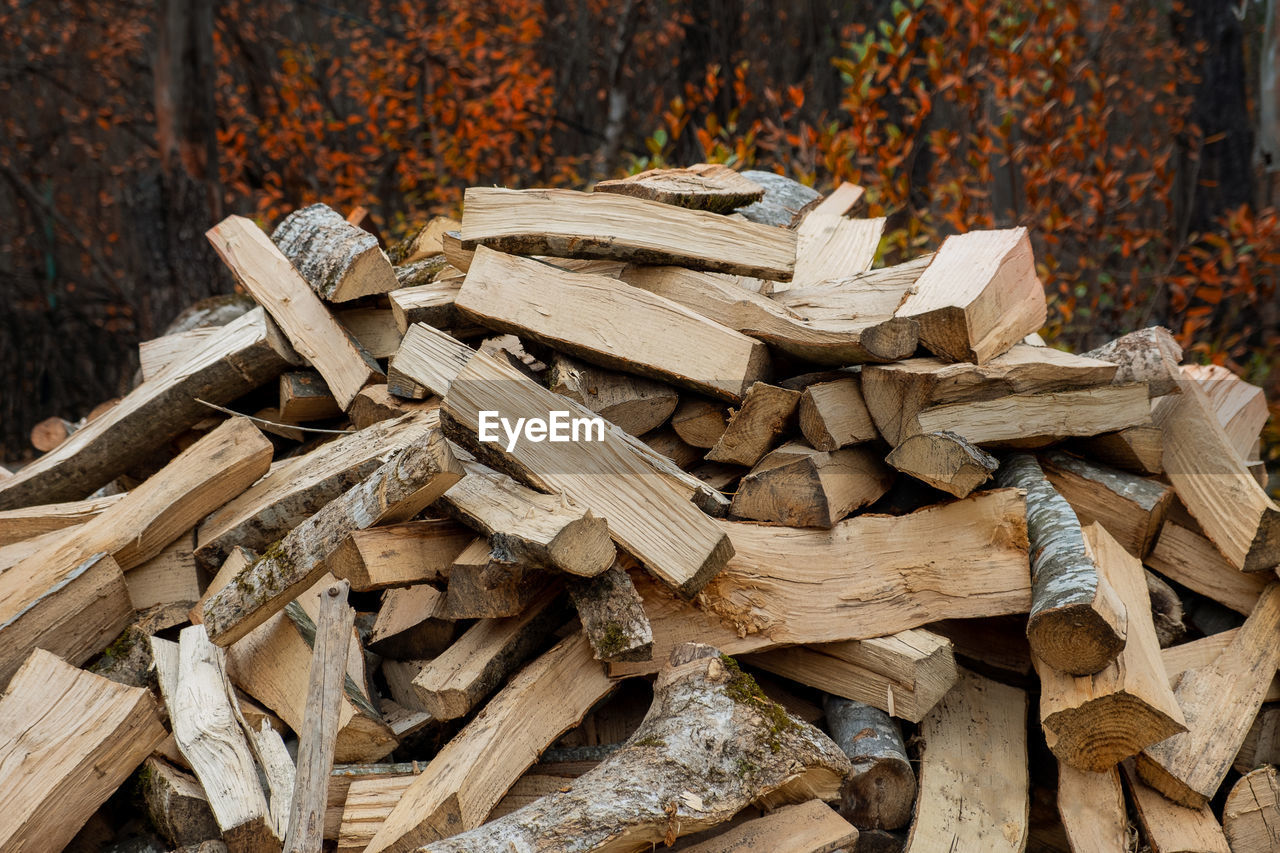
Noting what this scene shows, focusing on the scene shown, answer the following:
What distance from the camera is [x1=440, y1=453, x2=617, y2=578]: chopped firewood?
194 cm

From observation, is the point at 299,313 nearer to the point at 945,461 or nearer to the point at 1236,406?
the point at 945,461

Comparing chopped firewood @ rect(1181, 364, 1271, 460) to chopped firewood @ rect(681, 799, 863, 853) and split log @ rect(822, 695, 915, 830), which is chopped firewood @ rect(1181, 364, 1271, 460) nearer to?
split log @ rect(822, 695, 915, 830)

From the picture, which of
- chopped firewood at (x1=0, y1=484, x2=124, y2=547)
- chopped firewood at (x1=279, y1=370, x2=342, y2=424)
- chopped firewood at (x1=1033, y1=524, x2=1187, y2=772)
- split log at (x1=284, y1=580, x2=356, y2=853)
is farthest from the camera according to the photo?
chopped firewood at (x1=279, y1=370, x2=342, y2=424)

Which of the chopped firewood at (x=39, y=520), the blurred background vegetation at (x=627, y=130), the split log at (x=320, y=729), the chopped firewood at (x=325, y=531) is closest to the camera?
the split log at (x=320, y=729)

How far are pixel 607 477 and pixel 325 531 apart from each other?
633mm

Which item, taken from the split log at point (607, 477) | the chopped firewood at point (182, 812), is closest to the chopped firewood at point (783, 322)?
the split log at point (607, 477)

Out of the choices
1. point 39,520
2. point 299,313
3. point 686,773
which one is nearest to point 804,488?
point 686,773

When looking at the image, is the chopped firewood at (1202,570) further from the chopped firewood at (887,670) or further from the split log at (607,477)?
the split log at (607,477)

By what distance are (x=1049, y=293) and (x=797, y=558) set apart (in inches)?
183

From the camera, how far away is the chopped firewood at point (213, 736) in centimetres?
193

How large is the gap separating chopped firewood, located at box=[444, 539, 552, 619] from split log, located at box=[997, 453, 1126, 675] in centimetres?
105

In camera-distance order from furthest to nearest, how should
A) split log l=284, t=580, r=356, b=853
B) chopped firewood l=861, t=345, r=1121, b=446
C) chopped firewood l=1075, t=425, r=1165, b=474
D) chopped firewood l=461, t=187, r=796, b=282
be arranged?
chopped firewood l=461, t=187, r=796, b=282
chopped firewood l=1075, t=425, r=1165, b=474
chopped firewood l=861, t=345, r=1121, b=446
split log l=284, t=580, r=356, b=853

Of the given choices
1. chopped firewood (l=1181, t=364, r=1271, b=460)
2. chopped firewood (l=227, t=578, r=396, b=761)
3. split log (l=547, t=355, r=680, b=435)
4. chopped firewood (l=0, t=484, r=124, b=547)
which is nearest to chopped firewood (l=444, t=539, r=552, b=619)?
chopped firewood (l=227, t=578, r=396, b=761)

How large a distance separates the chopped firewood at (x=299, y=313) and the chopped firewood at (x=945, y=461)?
1.55 meters
